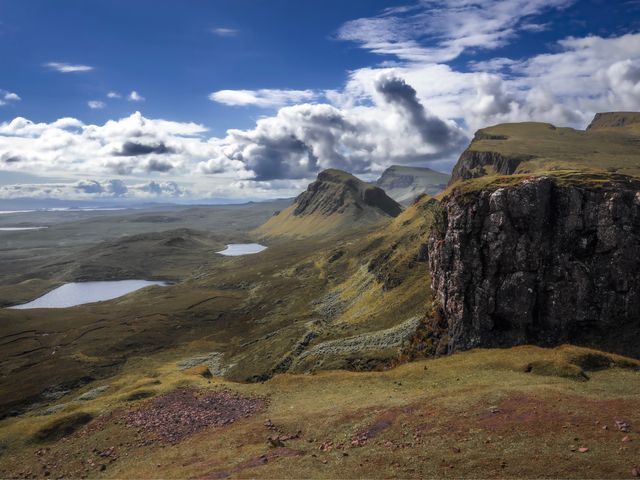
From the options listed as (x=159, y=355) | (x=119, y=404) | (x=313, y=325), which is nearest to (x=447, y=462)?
(x=119, y=404)

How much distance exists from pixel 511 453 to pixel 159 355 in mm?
137336

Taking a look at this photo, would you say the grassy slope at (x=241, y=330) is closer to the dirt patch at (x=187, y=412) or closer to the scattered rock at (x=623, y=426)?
the dirt patch at (x=187, y=412)

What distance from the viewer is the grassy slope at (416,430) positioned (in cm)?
3253

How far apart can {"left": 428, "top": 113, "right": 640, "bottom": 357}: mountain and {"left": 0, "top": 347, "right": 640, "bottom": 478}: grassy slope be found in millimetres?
8271

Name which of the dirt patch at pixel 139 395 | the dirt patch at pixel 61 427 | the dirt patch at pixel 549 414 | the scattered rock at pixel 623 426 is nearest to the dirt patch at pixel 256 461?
the dirt patch at pixel 549 414

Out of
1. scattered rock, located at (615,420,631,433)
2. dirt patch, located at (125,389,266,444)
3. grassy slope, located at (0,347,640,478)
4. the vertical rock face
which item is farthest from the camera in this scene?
the vertical rock face

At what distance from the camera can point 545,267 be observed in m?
71.4

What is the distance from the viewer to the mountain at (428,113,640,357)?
2630 inches

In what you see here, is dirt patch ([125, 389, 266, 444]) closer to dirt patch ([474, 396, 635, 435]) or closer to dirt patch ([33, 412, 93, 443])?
dirt patch ([33, 412, 93, 443])

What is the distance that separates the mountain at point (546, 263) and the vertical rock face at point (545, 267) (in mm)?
152

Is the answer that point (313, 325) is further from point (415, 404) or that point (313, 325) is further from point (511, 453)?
point (511, 453)

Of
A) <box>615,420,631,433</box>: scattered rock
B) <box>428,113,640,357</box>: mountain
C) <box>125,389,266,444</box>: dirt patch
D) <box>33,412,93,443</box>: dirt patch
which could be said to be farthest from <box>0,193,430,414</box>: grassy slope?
<box>615,420,631,433</box>: scattered rock

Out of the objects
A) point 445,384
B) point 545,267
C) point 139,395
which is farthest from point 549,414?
point 139,395

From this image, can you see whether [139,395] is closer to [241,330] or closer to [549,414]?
[549,414]
